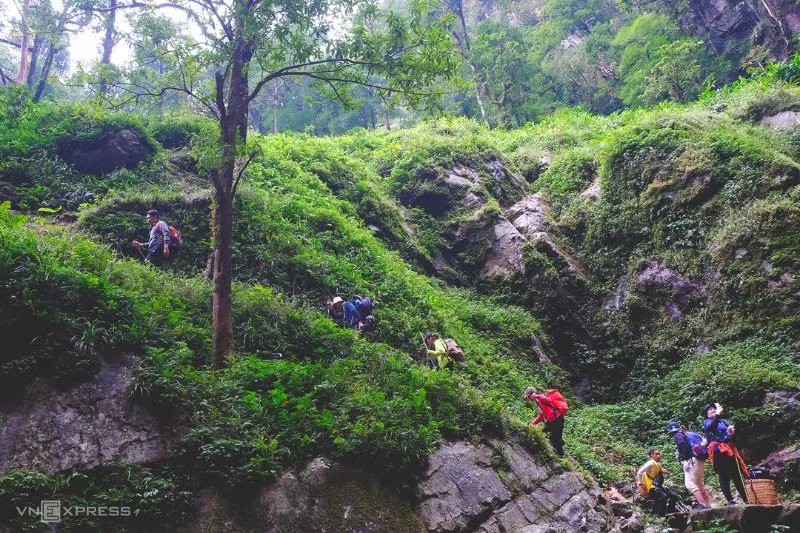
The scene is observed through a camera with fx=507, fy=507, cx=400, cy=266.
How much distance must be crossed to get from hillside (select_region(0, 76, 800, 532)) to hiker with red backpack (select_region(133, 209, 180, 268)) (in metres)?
0.49

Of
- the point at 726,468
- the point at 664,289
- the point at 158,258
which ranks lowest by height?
the point at 726,468

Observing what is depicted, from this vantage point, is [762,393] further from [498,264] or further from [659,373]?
[498,264]

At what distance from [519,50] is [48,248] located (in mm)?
29777

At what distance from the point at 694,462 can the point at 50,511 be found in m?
9.20

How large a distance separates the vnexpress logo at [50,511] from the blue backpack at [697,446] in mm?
9104

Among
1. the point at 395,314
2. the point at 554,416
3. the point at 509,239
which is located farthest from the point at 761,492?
the point at 509,239

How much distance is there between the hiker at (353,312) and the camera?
37.3 ft

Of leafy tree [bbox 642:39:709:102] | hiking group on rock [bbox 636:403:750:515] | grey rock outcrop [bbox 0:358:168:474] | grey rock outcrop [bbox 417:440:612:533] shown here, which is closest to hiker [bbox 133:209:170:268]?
grey rock outcrop [bbox 0:358:168:474]

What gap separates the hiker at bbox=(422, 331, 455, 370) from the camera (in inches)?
438

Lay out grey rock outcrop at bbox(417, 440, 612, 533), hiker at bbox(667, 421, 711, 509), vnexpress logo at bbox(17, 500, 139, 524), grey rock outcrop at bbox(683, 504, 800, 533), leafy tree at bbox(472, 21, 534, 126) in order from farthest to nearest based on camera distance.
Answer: leafy tree at bbox(472, 21, 534, 126), hiker at bbox(667, 421, 711, 509), grey rock outcrop at bbox(417, 440, 612, 533), grey rock outcrop at bbox(683, 504, 800, 533), vnexpress logo at bbox(17, 500, 139, 524)

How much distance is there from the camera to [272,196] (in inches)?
593

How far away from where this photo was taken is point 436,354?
11.3 meters

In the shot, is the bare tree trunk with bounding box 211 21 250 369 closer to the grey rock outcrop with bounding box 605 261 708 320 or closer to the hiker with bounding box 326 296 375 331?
the hiker with bounding box 326 296 375 331

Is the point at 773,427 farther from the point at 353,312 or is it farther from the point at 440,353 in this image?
the point at 353,312
